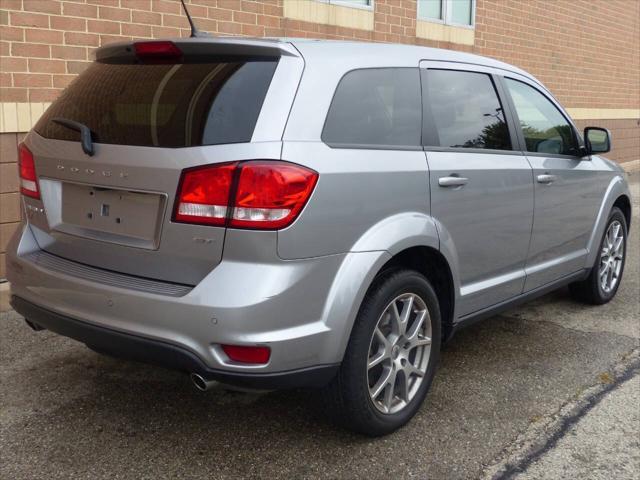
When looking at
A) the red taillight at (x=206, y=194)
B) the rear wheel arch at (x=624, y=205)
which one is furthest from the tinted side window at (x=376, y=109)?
the rear wheel arch at (x=624, y=205)

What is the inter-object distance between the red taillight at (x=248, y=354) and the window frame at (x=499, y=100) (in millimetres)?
1334

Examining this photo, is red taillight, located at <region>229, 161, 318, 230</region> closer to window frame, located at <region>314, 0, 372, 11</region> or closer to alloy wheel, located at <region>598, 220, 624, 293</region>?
alloy wheel, located at <region>598, 220, 624, 293</region>

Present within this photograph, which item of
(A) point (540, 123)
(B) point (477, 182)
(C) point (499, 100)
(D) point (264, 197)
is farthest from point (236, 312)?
→ (A) point (540, 123)

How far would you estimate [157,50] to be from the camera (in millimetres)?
3039

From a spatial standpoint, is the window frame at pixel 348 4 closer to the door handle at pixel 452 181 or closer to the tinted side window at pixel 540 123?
the tinted side window at pixel 540 123

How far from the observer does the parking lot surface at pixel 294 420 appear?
10.0 ft

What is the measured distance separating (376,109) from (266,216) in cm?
89

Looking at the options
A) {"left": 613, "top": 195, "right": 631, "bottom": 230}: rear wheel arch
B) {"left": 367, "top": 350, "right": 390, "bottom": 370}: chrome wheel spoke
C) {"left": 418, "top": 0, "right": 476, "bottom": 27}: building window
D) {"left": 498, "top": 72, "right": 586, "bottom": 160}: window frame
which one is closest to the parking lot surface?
{"left": 367, "top": 350, "right": 390, "bottom": 370}: chrome wheel spoke

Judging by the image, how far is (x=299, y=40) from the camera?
3146mm

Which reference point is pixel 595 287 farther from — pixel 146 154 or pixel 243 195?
pixel 146 154

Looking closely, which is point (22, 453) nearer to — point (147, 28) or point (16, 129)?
point (16, 129)

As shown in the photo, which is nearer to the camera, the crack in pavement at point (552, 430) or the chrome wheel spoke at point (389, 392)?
the crack in pavement at point (552, 430)

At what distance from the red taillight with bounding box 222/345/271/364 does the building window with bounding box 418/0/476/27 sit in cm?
824

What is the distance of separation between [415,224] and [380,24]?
649cm
